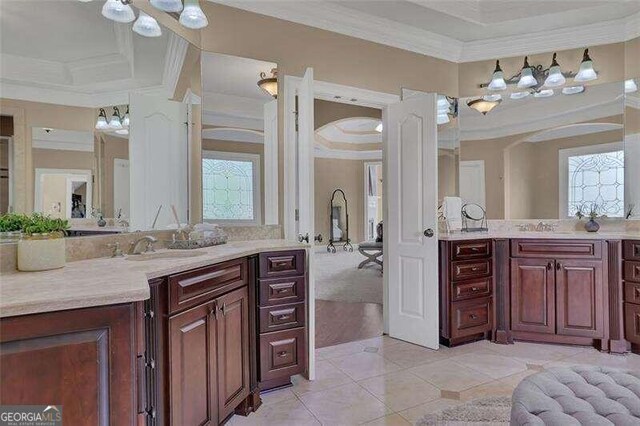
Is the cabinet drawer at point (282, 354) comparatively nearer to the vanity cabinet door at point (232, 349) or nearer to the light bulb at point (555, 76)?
the vanity cabinet door at point (232, 349)

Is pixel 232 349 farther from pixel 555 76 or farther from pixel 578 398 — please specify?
pixel 555 76

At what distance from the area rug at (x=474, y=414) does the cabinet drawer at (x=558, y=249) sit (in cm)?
139

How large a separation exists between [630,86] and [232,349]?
13.0ft

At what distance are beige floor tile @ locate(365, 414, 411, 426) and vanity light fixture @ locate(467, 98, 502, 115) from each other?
9.71 feet

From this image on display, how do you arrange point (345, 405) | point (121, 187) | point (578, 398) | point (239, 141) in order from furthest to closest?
point (239, 141) < point (345, 405) < point (121, 187) < point (578, 398)

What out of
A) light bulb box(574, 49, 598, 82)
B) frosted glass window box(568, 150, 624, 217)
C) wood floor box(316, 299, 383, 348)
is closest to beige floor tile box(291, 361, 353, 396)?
wood floor box(316, 299, 383, 348)

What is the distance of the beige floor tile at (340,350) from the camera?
2922 mm

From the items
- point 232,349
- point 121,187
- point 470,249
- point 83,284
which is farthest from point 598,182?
point 83,284

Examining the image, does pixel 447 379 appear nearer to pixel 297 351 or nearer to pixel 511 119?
pixel 297 351

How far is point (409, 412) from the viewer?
6.75ft

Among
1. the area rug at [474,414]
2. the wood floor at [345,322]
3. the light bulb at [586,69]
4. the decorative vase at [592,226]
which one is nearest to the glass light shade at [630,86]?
the light bulb at [586,69]

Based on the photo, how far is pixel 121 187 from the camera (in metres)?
2.02

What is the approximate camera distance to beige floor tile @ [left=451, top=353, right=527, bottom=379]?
2.56 m

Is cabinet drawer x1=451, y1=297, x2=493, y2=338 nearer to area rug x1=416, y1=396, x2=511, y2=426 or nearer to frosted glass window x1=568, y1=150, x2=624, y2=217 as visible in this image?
area rug x1=416, y1=396, x2=511, y2=426
